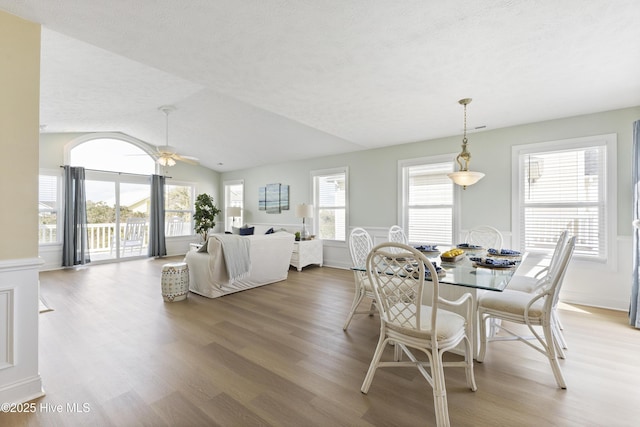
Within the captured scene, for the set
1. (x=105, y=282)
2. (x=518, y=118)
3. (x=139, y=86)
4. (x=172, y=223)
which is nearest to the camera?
(x=518, y=118)

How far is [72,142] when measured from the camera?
616cm

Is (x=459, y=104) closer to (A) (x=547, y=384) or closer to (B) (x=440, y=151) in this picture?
(B) (x=440, y=151)

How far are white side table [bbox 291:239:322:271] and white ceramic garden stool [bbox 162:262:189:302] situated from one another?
2.33 metres

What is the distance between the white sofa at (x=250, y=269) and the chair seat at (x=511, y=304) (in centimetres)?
308

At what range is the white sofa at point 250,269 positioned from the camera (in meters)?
3.87

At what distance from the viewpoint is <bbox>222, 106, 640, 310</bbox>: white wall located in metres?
3.43

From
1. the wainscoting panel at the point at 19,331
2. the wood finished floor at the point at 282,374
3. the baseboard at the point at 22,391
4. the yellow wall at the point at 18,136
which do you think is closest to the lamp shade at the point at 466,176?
the wood finished floor at the point at 282,374

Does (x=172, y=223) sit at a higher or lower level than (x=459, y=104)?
lower

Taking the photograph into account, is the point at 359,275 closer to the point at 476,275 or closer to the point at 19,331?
the point at 476,275

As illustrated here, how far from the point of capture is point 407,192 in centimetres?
523

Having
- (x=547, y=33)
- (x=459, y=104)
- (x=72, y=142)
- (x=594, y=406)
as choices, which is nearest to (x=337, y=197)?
(x=459, y=104)

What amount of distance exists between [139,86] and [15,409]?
13.4 feet

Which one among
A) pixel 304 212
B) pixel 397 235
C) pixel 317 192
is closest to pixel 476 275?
pixel 397 235

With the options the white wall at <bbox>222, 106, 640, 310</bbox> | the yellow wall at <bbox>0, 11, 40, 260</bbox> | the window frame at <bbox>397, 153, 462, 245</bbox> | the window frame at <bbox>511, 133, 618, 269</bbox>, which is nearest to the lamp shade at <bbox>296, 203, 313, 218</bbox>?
the white wall at <bbox>222, 106, 640, 310</bbox>
